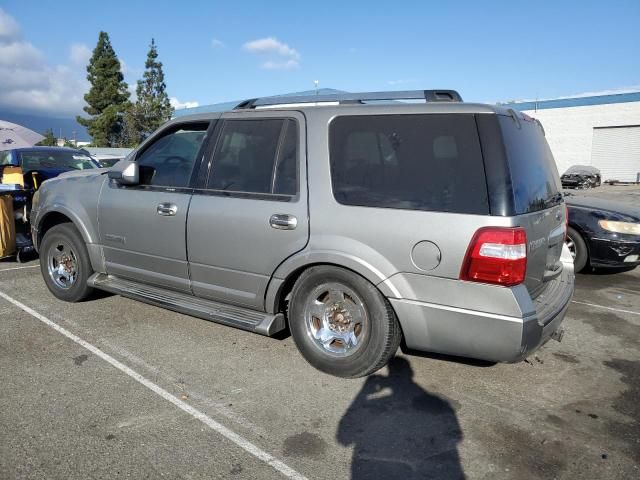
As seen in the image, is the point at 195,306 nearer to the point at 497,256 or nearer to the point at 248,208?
the point at 248,208

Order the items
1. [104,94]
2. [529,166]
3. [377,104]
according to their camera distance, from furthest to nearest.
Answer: [104,94]
[377,104]
[529,166]

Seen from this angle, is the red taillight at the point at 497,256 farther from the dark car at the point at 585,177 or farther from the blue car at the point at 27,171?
the dark car at the point at 585,177

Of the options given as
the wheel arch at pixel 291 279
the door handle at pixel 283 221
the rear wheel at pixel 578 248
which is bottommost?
the rear wheel at pixel 578 248

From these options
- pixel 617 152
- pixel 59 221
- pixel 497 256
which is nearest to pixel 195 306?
pixel 59 221

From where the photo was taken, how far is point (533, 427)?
10.2ft

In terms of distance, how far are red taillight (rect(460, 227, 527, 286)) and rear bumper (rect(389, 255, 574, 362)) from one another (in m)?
0.08

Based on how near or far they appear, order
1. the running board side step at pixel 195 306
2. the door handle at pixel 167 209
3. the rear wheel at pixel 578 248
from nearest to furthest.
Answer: the running board side step at pixel 195 306
the door handle at pixel 167 209
the rear wheel at pixel 578 248

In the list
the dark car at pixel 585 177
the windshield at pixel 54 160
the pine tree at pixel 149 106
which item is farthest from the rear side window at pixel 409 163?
the pine tree at pixel 149 106

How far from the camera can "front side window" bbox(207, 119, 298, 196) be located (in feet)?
12.4

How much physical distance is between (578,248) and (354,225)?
4680 mm

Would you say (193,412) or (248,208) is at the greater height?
(248,208)

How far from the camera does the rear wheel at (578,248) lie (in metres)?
6.80

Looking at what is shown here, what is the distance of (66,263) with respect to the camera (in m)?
5.33

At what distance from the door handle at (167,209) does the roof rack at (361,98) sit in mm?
970
